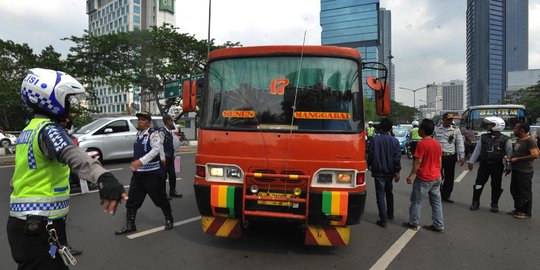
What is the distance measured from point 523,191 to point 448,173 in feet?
4.74

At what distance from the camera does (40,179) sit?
229 cm

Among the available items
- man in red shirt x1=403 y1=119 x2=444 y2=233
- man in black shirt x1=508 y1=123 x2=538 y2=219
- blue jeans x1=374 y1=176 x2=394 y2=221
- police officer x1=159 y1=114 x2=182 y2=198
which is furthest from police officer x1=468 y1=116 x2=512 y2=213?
police officer x1=159 y1=114 x2=182 y2=198

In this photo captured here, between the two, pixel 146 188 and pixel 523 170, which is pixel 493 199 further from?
pixel 146 188

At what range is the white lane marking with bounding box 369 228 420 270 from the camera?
419 cm

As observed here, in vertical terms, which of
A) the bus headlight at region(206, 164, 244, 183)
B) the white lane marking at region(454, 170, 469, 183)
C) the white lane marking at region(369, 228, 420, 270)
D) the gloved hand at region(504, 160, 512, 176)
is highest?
the bus headlight at region(206, 164, 244, 183)

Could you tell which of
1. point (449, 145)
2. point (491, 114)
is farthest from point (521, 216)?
point (491, 114)

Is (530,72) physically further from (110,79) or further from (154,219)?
(154,219)

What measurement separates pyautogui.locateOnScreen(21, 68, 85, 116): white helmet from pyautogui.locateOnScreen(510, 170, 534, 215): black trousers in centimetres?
688

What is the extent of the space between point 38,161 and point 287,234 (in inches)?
141

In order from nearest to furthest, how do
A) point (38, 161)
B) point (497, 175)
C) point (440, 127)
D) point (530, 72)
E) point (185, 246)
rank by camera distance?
point (38, 161)
point (185, 246)
point (497, 175)
point (440, 127)
point (530, 72)

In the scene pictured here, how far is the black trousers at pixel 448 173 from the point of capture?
756cm

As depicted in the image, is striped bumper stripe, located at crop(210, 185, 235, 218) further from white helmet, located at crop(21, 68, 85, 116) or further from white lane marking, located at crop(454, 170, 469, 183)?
white lane marking, located at crop(454, 170, 469, 183)

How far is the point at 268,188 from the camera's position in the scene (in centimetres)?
420

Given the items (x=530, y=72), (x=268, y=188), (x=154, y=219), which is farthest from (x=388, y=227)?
(x=530, y=72)
